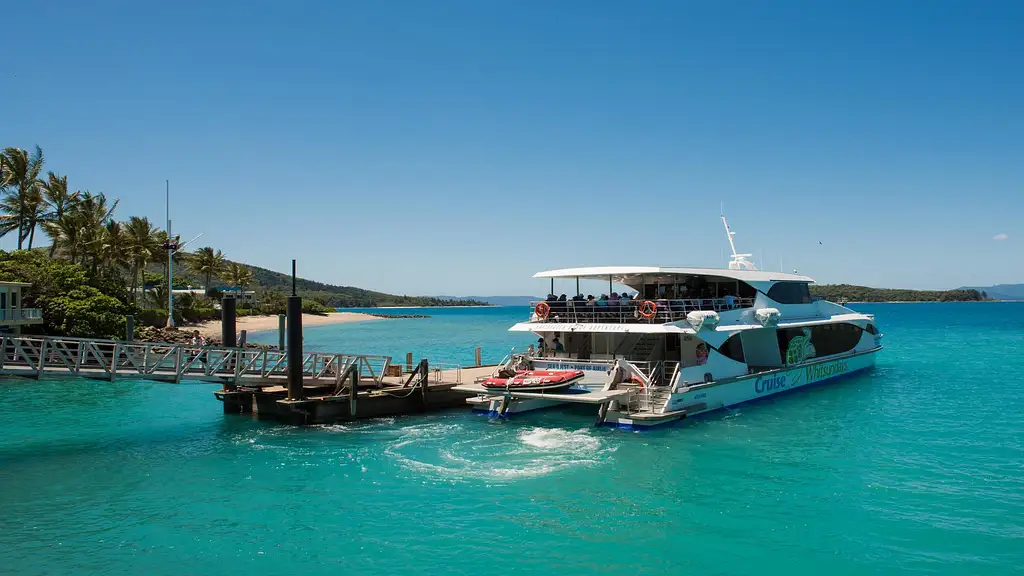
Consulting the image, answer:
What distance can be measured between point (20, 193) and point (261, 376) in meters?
36.0

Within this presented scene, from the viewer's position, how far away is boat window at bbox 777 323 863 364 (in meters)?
27.1

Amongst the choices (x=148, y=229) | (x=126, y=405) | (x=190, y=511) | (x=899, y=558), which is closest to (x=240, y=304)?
(x=148, y=229)

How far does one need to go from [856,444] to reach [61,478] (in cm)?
1933

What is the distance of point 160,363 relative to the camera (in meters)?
19.7

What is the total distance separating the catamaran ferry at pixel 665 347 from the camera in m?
20.2

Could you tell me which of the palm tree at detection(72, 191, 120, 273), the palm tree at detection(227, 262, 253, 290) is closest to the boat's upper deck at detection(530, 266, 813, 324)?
the palm tree at detection(72, 191, 120, 273)

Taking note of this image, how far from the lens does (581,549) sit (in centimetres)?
1141

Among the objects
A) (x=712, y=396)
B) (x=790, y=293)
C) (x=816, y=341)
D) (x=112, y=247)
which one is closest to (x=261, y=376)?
(x=712, y=396)

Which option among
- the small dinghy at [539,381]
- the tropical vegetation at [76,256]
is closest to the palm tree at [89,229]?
the tropical vegetation at [76,256]

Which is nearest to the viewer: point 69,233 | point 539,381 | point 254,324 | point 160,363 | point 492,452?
point 492,452

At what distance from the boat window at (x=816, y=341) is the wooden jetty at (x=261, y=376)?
42.4 ft

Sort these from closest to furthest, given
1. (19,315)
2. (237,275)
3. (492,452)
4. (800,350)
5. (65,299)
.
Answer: (492,452)
(800,350)
(19,315)
(65,299)
(237,275)

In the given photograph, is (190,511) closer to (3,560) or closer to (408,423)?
(3,560)

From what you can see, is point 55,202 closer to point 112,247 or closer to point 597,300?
point 112,247
